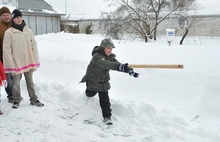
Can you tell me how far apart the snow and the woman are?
554 mm

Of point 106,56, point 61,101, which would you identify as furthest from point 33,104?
point 106,56

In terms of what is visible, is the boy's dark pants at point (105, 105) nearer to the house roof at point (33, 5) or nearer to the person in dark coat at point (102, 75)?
the person in dark coat at point (102, 75)

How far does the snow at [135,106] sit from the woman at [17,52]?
55 cm

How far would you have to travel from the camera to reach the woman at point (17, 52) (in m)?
4.05

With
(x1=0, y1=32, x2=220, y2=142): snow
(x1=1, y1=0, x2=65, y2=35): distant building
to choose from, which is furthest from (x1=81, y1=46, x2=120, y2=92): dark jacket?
(x1=1, y1=0, x2=65, y2=35): distant building

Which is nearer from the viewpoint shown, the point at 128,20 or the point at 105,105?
the point at 105,105

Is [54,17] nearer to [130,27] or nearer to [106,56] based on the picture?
[130,27]

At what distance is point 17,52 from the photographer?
4.12 m

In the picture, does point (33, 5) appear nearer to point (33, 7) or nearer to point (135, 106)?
point (33, 7)

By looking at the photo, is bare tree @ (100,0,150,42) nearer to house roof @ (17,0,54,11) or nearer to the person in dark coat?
house roof @ (17,0,54,11)


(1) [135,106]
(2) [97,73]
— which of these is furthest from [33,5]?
(1) [135,106]

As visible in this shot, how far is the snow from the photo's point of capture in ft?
11.5

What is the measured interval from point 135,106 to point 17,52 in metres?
2.08

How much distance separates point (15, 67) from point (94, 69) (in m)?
1.26
